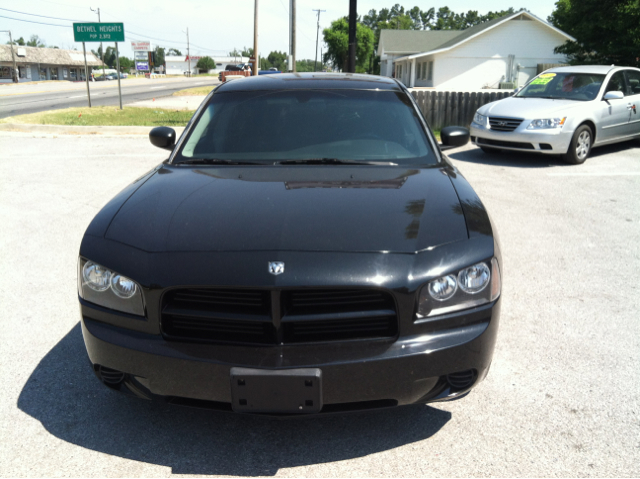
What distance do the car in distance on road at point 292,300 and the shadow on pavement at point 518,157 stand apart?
7.93 meters

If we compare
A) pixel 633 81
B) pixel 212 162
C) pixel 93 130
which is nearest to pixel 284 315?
pixel 212 162

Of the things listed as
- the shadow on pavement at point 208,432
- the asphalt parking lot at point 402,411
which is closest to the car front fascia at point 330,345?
the shadow on pavement at point 208,432

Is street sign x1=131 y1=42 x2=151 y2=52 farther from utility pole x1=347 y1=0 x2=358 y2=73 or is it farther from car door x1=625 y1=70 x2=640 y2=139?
car door x1=625 y1=70 x2=640 y2=139

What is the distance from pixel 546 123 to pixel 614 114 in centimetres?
180

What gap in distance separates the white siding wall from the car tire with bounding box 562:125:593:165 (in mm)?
30938

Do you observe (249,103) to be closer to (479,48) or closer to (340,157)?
(340,157)

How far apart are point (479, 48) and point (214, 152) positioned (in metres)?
41.1

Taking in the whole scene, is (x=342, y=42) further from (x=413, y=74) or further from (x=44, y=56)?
(x=44, y=56)

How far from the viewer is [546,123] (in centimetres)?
970

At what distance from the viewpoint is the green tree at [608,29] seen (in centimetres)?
1997

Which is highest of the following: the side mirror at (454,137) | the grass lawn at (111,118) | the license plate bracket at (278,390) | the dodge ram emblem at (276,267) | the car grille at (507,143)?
the side mirror at (454,137)

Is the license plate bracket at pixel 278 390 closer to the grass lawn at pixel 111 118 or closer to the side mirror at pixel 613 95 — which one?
the side mirror at pixel 613 95

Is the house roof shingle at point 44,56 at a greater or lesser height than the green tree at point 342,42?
lesser

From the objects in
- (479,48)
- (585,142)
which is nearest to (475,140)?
(585,142)
